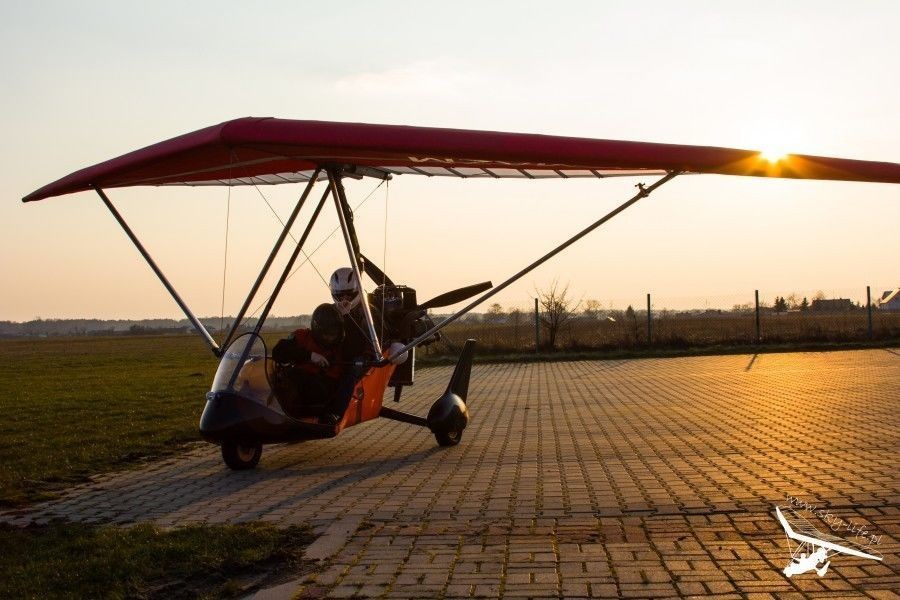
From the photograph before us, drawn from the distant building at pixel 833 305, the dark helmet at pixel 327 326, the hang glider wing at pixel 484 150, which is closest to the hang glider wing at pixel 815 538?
the hang glider wing at pixel 484 150

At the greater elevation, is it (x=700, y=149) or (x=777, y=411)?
(x=700, y=149)

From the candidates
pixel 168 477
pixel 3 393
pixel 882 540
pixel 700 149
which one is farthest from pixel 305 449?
pixel 3 393

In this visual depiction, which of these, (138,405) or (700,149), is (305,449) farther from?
(138,405)

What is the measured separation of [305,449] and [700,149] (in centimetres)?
603

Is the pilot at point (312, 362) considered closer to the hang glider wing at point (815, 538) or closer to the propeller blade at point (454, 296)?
the propeller blade at point (454, 296)

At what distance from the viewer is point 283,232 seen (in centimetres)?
1101

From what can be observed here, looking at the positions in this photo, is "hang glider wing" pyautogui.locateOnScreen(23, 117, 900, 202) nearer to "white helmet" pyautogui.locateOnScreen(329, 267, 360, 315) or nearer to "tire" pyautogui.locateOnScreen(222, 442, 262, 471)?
"white helmet" pyautogui.locateOnScreen(329, 267, 360, 315)

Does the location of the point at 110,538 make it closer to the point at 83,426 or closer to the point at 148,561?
the point at 148,561

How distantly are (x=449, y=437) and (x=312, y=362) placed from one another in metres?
1.87

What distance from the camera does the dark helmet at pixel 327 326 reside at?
11.1 metres

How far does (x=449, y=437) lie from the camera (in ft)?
37.6

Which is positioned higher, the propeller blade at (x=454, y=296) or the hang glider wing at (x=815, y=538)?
the propeller blade at (x=454, y=296)

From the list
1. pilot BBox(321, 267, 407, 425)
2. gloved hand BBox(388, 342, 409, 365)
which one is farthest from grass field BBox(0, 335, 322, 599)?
gloved hand BBox(388, 342, 409, 365)

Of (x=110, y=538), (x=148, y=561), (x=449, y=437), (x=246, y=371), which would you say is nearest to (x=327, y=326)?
(x=246, y=371)
